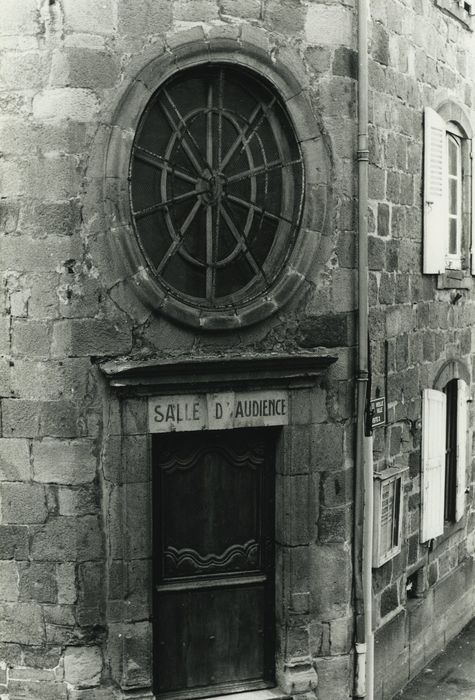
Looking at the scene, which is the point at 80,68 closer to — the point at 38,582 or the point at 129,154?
the point at 129,154

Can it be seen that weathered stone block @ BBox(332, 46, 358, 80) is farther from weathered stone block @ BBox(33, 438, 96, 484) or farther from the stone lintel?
weathered stone block @ BBox(33, 438, 96, 484)

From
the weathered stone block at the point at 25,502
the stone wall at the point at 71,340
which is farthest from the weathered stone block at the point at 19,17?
the weathered stone block at the point at 25,502

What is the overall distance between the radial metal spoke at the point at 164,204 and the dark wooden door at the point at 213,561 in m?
1.76

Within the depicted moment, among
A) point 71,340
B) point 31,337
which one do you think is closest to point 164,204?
point 71,340

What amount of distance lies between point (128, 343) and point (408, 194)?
3477mm

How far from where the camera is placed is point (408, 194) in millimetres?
9266

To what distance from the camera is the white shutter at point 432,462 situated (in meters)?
9.72

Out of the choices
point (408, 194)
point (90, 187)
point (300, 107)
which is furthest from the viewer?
point (408, 194)

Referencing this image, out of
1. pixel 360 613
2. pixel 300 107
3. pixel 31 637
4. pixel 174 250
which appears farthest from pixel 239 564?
pixel 300 107

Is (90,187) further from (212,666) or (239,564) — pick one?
(212,666)

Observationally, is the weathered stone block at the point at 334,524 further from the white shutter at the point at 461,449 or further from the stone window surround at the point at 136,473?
the white shutter at the point at 461,449

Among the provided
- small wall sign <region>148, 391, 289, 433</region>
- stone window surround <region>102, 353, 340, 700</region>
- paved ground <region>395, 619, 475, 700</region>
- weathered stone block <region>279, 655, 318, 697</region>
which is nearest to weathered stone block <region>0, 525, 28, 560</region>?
stone window surround <region>102, 353, 340, 700</region>

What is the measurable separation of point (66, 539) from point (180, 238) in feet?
8.26

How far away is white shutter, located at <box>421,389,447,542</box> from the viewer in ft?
31.9
